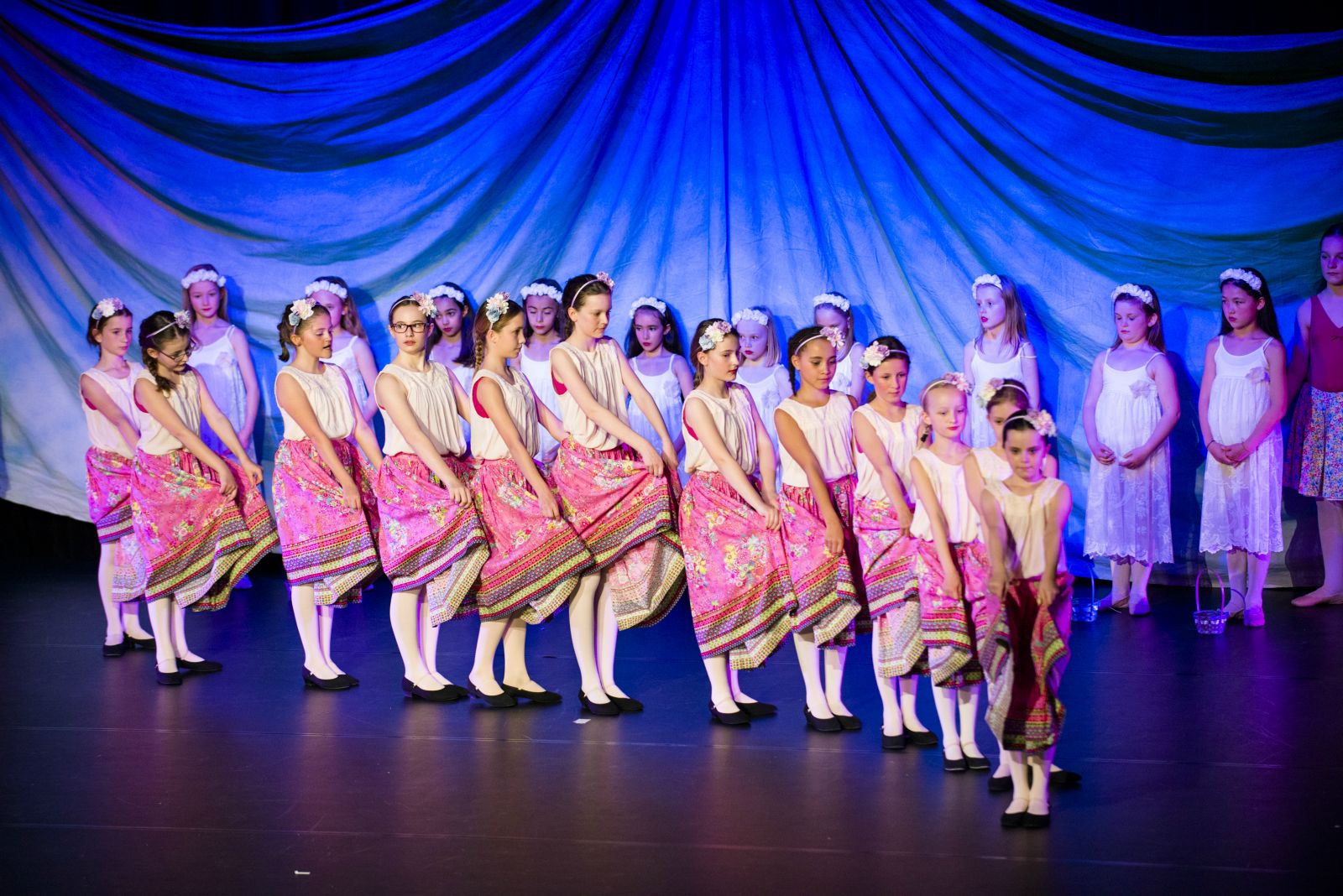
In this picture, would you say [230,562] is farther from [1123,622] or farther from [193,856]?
[1123,622]

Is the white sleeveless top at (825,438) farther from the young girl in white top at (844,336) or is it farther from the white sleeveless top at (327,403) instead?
the young girl in white top at (844,336)

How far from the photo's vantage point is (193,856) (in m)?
3.25

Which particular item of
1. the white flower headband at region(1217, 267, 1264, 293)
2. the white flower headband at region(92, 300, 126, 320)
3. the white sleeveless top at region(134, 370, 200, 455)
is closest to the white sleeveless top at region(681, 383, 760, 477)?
the white sleeveless top at region(134, 370, 200, 455)

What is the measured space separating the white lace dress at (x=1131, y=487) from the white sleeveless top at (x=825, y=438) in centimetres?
215

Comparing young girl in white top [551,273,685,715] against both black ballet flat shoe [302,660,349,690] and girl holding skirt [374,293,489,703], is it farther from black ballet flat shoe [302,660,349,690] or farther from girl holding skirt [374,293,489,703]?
black ballet flat shoe [302,660,349,690]

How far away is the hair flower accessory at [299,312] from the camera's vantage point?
4856mm

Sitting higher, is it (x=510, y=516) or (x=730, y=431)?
(x=730, y=431)

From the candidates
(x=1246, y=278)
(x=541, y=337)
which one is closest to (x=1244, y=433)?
(x=1246, y=278)

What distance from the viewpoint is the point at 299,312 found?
486cm

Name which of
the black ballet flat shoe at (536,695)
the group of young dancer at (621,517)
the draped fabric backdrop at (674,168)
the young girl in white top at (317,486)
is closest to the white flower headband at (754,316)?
the draped fabric backdrop at (674,168)

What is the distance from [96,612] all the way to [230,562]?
157 cm

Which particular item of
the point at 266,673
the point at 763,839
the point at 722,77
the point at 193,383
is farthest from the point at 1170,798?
the point at 722,77

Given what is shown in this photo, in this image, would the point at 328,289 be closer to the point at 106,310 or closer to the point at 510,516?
the point at 106,310

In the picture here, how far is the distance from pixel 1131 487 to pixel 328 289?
11.9 ft
